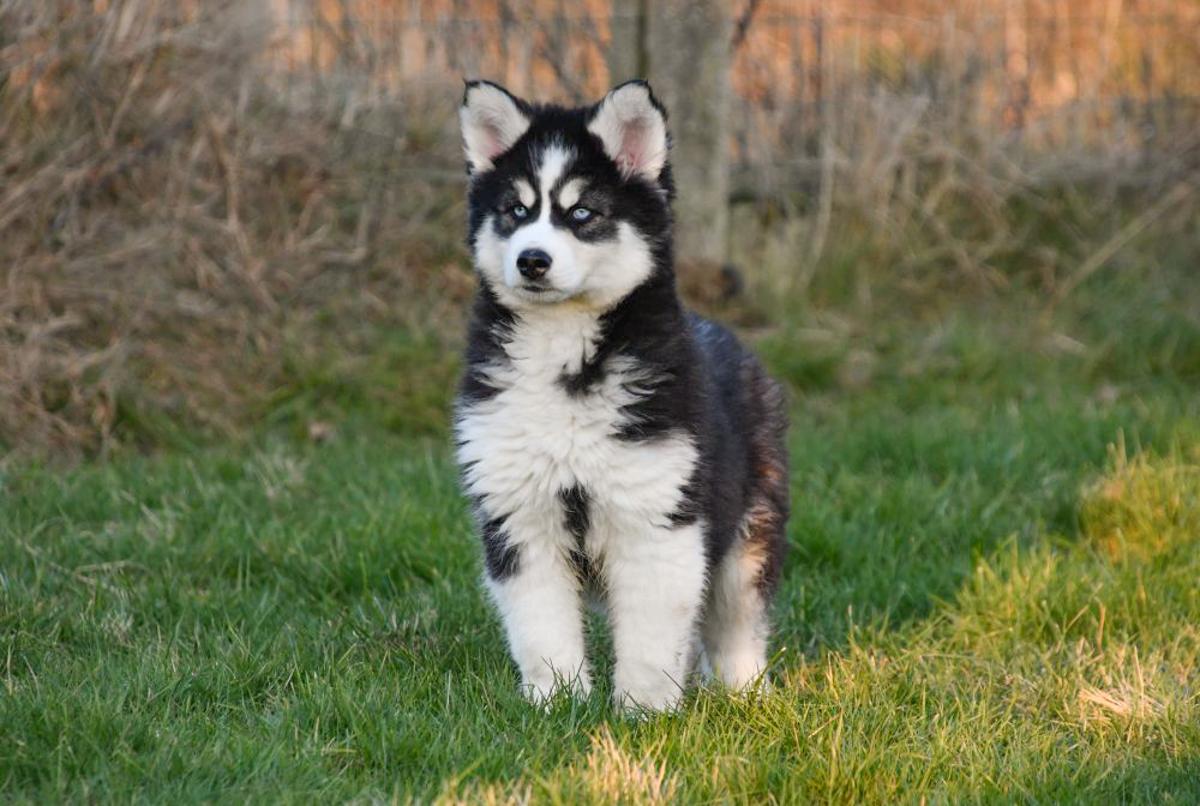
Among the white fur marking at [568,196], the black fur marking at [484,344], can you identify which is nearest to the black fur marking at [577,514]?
the black fur marking at [484,344]

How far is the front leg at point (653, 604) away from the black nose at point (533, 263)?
2.16 feet

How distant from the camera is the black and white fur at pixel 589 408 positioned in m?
3.66

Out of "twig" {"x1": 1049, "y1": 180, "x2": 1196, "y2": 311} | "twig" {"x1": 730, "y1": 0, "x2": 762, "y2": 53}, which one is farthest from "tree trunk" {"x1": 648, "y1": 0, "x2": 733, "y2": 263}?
"twig" {"x1": 1049, "y1": 180, "x2": 1196, "y2": 311}

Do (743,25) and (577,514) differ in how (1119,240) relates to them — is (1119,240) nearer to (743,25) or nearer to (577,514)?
(743,25)

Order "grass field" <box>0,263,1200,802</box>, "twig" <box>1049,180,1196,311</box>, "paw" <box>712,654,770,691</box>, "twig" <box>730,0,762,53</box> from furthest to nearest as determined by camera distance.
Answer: "twig" <box>1049,180,1196,311</box>
"twig" <box>730,0,762,53</box>
"paw" <box>712,654,770,691</box>
"grass field" <box>0,263,1200,802</box>

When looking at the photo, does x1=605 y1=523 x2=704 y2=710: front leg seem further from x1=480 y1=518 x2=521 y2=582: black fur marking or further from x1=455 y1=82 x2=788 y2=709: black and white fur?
x1=480 y1=518 x2=521 y2=582: black fur marking

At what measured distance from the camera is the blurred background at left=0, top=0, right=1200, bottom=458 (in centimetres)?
672

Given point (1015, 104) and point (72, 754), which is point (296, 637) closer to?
point (72, 754)

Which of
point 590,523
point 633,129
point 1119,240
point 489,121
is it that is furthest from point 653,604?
point 1119,240

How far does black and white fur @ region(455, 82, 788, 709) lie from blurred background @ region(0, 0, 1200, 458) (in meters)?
2.94

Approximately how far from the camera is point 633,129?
395 centimetres

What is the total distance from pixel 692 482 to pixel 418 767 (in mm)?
952

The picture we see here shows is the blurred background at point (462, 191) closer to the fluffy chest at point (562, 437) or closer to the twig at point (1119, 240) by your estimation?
the twig at point (1119, 240)

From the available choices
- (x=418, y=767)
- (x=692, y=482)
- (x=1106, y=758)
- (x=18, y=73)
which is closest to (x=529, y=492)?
(x=692, y=482)
